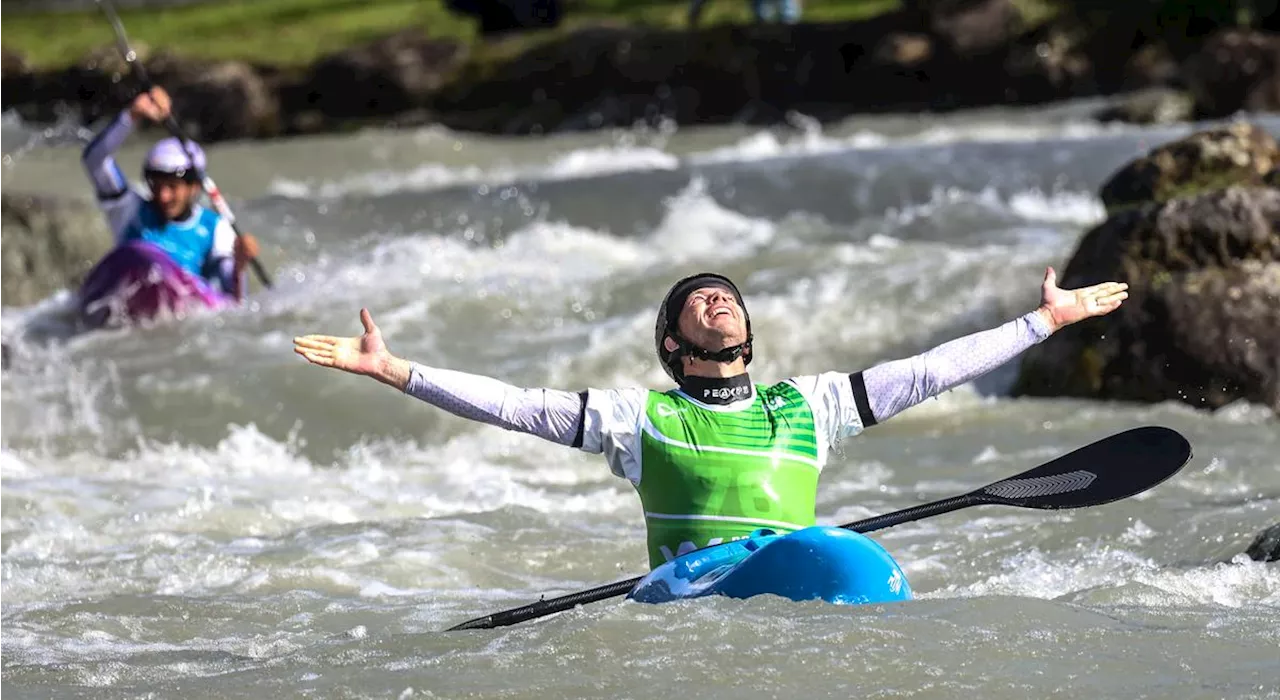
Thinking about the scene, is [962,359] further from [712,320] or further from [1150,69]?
[1150,69]

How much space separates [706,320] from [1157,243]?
16.7 ft

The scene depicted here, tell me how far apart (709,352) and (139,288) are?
22.2 feet

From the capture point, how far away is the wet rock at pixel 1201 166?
1073cm

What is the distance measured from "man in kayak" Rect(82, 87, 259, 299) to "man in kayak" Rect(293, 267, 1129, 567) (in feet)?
20.6

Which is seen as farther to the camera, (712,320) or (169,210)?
(169,210)

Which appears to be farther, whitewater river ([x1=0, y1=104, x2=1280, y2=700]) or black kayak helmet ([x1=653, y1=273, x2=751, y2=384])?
black kayak helmet ([x1=653, y1=273, x2=751, y2=384])

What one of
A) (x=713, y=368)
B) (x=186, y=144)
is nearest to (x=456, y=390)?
(x=713, y=368)

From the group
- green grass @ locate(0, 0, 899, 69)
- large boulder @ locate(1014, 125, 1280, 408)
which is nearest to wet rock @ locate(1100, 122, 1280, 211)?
large boulder @ locate(1014, 125, 1280, 408)

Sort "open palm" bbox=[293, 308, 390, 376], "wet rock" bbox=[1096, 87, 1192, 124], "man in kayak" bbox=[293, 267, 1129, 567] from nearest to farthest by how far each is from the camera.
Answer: "open palm" bbox=[293, 308, 390, 376], "man in kayak" bbox=[293, 267, 1129, 567], "wet rock" bbox=[1096, 87, 1192, 124]

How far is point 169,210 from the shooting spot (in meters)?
11.6

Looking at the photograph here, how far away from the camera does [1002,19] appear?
21.3 m

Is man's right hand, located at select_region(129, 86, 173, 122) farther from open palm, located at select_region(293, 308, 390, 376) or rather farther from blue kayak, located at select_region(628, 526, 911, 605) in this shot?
blue kayak, located at select_region(628, 526, 911, 605)

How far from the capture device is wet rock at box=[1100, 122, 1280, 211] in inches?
422

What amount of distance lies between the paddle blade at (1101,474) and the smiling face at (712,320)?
2.76 feet
